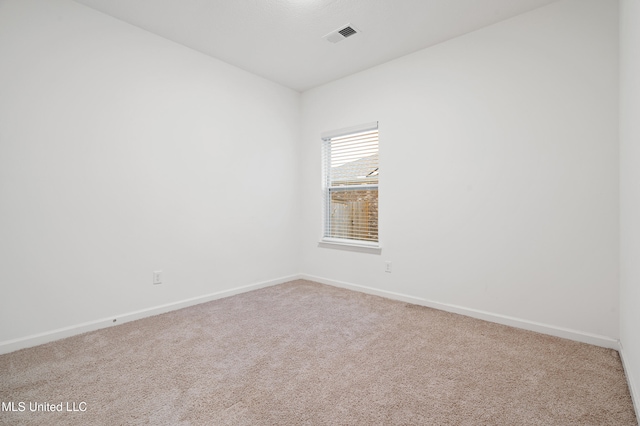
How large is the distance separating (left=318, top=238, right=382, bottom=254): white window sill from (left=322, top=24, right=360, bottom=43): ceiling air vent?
7.25 ft

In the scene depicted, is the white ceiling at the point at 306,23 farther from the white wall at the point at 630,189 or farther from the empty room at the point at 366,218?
the white wall at the point at 630,189

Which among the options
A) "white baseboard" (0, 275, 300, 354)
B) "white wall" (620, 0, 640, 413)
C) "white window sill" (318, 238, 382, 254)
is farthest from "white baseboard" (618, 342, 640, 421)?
"white baseboard" (0, 275, 300, 354)

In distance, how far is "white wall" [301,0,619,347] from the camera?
2203 mm

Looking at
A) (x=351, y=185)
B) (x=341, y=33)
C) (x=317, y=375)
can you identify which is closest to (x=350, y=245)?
(x=351, y=185)

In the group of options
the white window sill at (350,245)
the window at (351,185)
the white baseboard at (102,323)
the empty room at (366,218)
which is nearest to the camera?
the empty room at (366,218)

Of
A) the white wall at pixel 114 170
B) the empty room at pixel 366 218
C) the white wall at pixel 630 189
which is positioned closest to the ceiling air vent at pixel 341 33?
the empty room at pixel 366 218

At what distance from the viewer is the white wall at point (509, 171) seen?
220 centimetres

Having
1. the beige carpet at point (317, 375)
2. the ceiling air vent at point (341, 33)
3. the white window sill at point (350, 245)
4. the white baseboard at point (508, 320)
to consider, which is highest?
the ceiling air vent at point (341, 33)

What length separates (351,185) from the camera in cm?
383

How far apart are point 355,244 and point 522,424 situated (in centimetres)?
243

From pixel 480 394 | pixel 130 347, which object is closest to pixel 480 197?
pixel 480 394

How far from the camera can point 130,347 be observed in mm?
2145

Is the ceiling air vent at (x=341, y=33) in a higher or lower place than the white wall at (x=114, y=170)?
higher

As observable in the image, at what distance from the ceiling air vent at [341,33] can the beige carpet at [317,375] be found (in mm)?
2674
